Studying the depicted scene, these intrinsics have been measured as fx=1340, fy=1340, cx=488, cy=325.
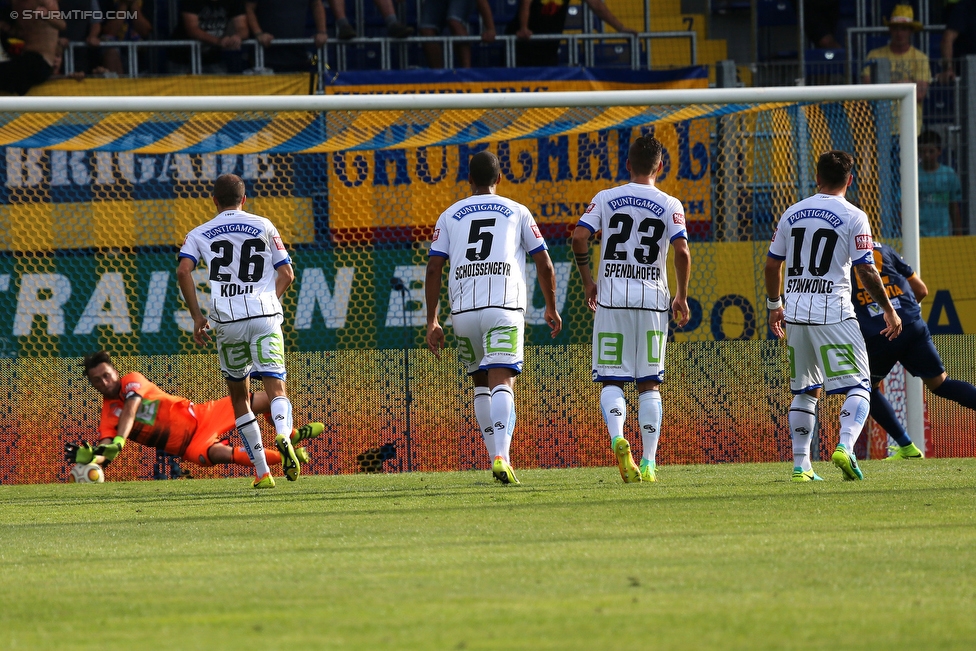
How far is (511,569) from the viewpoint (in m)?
4.44

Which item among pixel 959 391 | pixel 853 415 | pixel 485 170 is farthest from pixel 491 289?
pixel 959 391

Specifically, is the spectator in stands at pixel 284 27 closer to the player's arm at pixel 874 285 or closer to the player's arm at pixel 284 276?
the player's arm at pixel 284 276

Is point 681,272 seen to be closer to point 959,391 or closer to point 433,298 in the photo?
point 433,298

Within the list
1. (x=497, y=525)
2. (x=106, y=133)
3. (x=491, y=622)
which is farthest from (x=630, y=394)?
(x=491, y=622)

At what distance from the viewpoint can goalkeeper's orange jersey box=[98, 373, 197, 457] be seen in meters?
9.85

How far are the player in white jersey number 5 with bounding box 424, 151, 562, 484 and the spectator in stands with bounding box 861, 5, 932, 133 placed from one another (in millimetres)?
8006

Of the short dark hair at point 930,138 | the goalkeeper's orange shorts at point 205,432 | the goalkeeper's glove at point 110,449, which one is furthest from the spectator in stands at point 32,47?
the short dark hair at point 930,138

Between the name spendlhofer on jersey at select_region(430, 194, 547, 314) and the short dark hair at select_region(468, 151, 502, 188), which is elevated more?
the short dark hair at select_region(468, 151, 502, 188)

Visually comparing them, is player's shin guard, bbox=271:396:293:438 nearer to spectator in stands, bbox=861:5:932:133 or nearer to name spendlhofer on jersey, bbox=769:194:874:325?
name spendlhofer on jersey, bbox=769:194:874:325

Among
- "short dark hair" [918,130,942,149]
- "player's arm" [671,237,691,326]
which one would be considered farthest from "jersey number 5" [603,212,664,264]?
"short dark hair" [918,130,942,149]

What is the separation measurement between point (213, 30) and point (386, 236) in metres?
5.87

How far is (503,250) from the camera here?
7.82 m

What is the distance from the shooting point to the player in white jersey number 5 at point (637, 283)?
7.64m

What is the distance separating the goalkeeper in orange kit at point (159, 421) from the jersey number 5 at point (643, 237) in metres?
3.12
